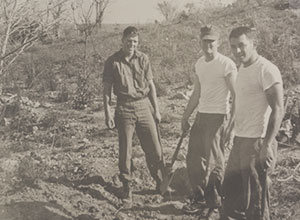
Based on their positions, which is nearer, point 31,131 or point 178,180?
point 178,180

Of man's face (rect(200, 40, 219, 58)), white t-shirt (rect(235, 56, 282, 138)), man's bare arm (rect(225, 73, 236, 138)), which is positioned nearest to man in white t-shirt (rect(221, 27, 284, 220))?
white t-shirt (rect(235, 56, 282, 138))

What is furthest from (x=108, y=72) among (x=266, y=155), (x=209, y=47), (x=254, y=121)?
(x=266, y=155)

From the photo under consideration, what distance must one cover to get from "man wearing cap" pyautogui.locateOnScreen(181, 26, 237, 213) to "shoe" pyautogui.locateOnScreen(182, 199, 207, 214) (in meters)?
0.02

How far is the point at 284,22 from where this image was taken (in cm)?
1612

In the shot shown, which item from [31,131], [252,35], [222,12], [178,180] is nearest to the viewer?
[252,35]

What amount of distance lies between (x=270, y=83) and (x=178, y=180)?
2.34 meters

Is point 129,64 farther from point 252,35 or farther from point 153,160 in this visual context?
point 252,35

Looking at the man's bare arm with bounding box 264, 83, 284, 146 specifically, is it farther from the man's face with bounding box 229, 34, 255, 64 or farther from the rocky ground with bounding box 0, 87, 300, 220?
the rocky ground with bounding box 0, 87, 300, 220

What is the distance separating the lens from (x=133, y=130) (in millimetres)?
4621

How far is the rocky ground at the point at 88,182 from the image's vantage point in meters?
4.50

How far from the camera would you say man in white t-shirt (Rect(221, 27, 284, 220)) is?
10.6ft

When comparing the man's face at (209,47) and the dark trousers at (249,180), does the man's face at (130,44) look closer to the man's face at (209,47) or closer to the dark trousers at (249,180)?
the man's face at (209,47)

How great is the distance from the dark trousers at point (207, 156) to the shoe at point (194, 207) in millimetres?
90

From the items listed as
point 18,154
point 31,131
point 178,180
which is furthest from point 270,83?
point 31,131
